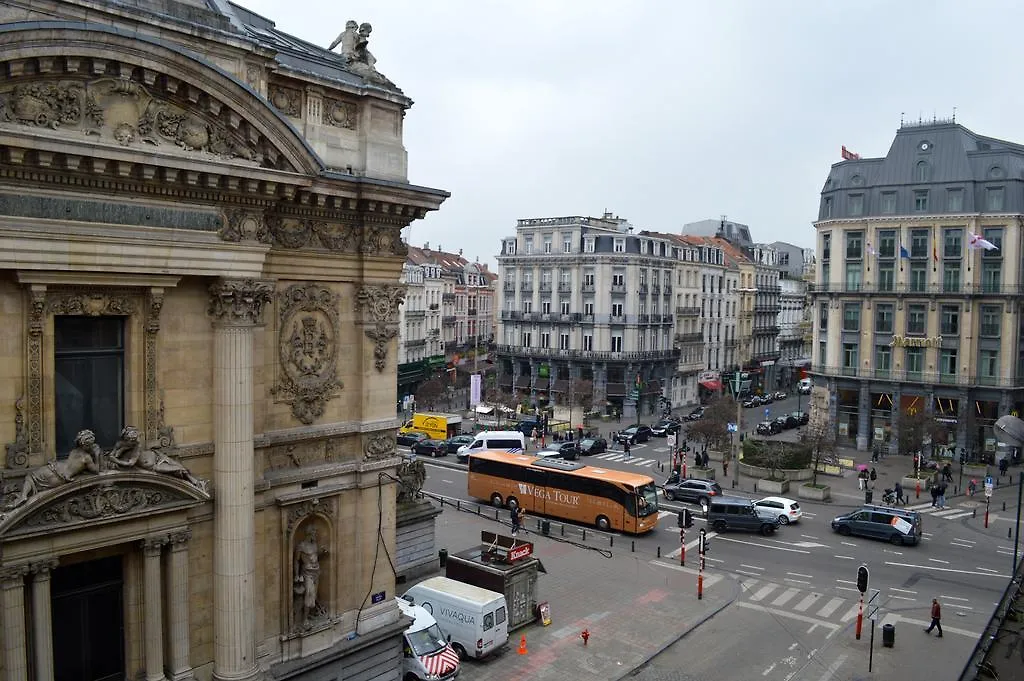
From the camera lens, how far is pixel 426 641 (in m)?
23.6

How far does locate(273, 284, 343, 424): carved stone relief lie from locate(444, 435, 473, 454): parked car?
42.2 m

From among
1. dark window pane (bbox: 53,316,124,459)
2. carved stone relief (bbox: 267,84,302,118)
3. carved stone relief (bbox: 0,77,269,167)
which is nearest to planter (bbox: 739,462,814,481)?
carved stone relief (bbox: 267,84,302,118)

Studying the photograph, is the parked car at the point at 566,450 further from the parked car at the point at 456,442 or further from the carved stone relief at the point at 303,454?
the carved stone relief at the point at 303,454

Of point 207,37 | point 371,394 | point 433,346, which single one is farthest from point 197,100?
point 433,346

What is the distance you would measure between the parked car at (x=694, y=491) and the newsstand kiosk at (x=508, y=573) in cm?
1869

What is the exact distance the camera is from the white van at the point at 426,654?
894 inches

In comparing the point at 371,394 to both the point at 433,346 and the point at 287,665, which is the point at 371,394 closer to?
the point at 287,665

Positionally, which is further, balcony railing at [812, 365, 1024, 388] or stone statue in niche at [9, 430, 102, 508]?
balcony railing at [812, 365, 1024, 388]

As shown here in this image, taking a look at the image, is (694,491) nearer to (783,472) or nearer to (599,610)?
(783,472)

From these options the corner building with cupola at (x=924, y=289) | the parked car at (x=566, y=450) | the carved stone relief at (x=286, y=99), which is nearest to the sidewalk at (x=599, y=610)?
the carved stone relief at (x=286, y=99)

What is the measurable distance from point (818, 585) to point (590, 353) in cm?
4937

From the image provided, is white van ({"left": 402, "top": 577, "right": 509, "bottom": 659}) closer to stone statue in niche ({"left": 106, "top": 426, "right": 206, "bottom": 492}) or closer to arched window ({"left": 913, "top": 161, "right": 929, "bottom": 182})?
stone statue in niche ({"left": 106, "top": 426, "right": 206, "bottom": 492})

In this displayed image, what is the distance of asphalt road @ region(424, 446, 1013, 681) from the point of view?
2647 centimetres

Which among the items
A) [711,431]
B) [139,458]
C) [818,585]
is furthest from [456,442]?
[139,458]
